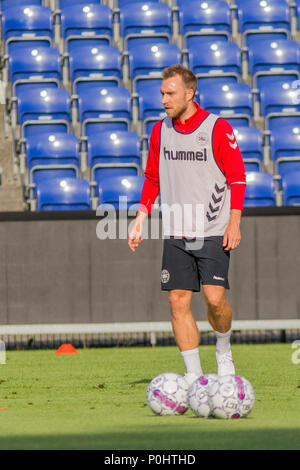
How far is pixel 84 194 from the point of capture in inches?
504

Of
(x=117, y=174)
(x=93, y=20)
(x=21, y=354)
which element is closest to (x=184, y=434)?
(x=21, y=354)

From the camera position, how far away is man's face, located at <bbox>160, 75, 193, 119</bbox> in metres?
7.00

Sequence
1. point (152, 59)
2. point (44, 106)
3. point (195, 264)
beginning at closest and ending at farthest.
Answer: point (195, 264)
point (44, 106)
point (152, 59)

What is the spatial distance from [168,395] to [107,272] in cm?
564

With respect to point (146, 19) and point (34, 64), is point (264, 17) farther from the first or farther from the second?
point (34, 64)

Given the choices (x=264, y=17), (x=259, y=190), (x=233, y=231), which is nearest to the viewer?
(x=233, y=231)

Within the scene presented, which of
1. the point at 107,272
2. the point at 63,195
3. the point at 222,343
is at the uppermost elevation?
the point at 63,195

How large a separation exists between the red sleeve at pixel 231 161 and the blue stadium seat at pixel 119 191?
5772 millimetres

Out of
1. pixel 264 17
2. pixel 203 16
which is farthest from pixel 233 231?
pixel 264 17

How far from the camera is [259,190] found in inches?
516

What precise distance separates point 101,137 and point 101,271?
2791 mm

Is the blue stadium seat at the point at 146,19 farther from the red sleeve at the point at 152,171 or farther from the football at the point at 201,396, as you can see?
the football at the point at 201,396

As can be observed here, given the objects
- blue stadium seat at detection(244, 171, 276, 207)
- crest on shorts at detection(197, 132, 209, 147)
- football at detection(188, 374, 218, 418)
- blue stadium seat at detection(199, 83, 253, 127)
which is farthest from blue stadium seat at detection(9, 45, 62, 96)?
football at detection(188, 374, 218, 418)
